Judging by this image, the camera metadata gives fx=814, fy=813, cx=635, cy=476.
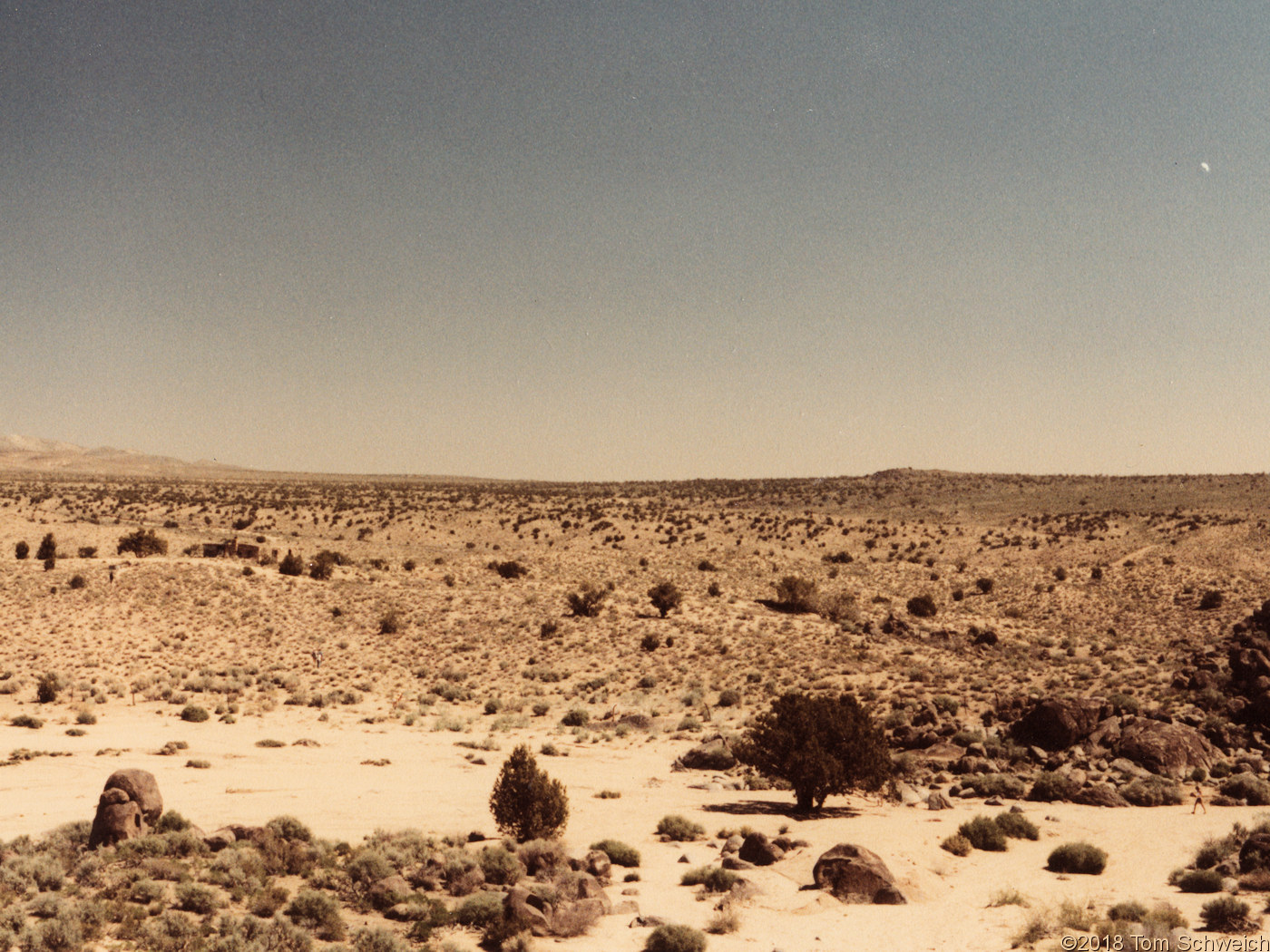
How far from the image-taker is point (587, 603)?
41938 mm

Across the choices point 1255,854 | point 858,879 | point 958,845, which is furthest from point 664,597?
point 1255,854

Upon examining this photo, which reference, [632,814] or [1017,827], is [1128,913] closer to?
[1017,827]

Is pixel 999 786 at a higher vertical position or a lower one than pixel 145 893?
lower

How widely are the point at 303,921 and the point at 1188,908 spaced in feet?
43.8

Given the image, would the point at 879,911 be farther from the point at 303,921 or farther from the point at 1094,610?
the point at 1094,610

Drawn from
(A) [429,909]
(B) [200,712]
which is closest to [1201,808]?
(A) [429,909]

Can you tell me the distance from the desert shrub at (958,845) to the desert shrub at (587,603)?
26.7 m

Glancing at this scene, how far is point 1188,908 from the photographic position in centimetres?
1261

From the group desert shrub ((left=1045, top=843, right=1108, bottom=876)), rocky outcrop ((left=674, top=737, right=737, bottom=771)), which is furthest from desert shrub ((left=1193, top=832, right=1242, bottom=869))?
rocky outcrop ((left=674, top=737, right=737, bottom=771))

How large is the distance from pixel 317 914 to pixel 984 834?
491 inches

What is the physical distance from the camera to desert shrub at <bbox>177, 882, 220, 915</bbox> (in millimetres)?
11711

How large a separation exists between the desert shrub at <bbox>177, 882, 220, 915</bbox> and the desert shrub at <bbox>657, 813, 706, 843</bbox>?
8.50 metres

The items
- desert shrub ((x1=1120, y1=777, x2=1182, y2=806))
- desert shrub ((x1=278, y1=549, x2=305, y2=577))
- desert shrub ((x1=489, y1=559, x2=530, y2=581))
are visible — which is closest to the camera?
desert shrub ((x1=1120, y1=777, x2=1182, y2=806))

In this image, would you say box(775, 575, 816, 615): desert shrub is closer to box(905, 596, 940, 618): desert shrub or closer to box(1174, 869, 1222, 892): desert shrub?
box(905, 596, 940, 618): desert shrub
